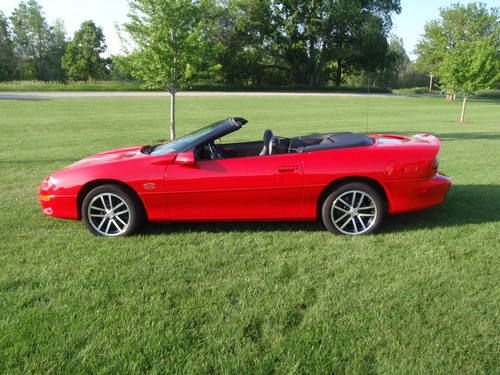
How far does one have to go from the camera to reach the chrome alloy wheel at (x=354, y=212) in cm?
399

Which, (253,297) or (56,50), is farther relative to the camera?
(56,50)

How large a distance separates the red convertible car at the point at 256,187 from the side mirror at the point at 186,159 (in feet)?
0.03

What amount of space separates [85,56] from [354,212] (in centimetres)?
6722

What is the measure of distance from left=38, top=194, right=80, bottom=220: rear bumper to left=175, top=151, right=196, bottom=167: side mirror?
1.16 metres

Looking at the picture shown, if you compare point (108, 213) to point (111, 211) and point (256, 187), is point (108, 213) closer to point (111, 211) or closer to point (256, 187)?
point (111, 211)

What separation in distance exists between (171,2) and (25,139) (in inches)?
231

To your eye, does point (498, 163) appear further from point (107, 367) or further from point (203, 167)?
point (107, 367)

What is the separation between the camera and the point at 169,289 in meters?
3.02

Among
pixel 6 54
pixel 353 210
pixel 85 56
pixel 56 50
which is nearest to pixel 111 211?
pixel 353 210

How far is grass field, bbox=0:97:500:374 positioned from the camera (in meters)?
2.27

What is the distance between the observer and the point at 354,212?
159 inches

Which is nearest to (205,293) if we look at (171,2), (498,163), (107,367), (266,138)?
(107,367)

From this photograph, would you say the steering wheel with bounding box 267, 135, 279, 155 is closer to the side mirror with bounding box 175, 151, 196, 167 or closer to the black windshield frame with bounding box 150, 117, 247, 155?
the black windshield frame with bounding box 150, 117, 247, 155

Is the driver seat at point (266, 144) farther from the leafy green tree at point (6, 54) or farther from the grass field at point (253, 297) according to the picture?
the leafy green tree at point (6, 54)
